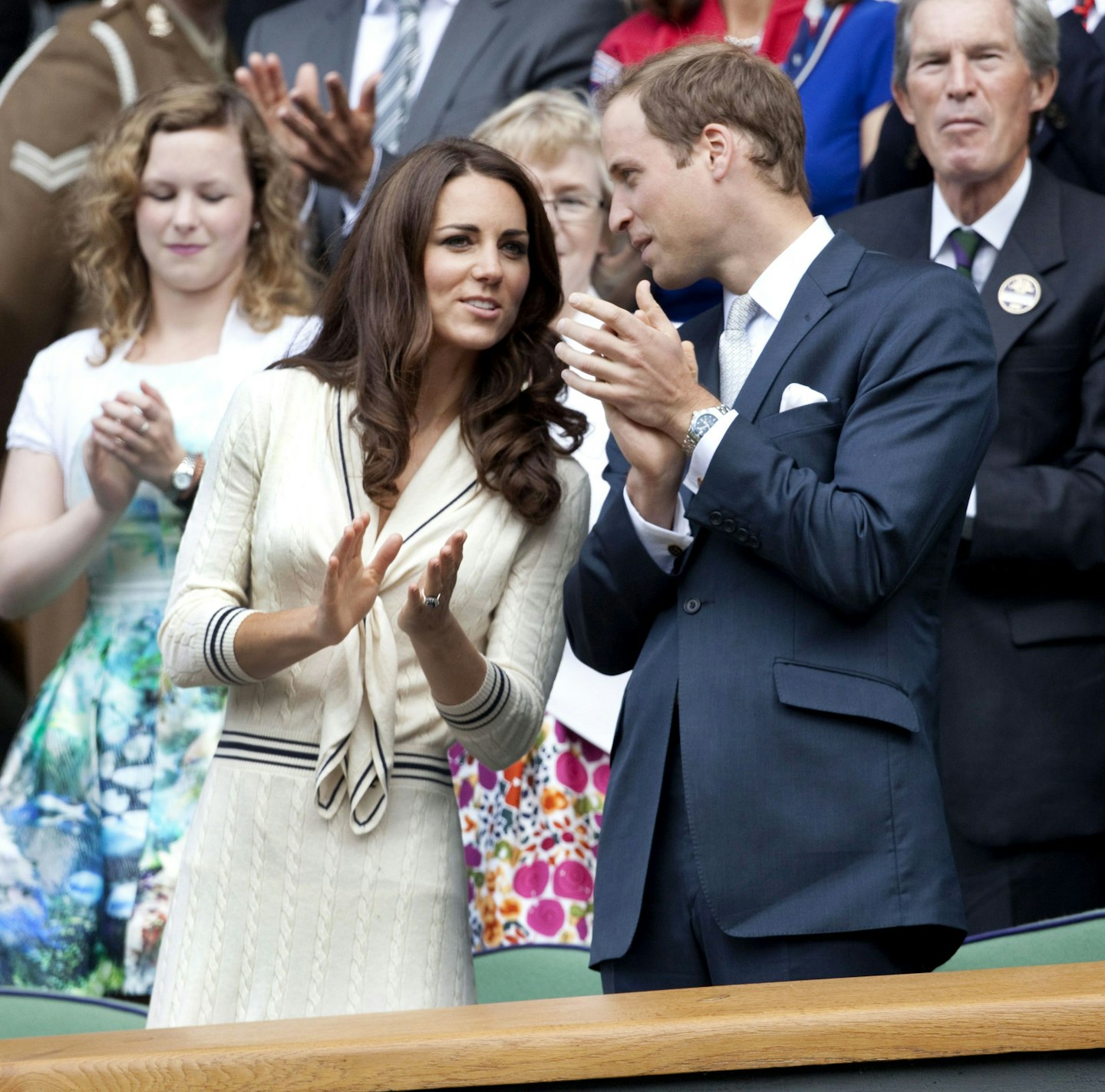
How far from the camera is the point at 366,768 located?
252 centimetres

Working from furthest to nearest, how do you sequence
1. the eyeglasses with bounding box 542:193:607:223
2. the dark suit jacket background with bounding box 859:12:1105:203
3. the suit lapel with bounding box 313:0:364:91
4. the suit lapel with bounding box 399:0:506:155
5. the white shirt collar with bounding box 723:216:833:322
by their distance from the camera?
the suit lapel with bounding box 313:0:364:91 < the suit lapel with bounding box 399:0:506:155 < the eyeglasses with bounding box 542:193:607:223 < the dark suit jacket background with bounding box 859:12:1105:203 < the white shirt collar with bounding box 723:216:833:322

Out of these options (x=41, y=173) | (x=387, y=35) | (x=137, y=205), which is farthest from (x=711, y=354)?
(x=41, y=173)

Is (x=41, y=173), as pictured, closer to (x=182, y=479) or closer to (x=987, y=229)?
(x=182, y=479)

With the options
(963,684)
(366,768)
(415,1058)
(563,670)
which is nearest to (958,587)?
(963,684)

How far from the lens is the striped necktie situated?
140 inches

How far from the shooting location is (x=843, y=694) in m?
2.23

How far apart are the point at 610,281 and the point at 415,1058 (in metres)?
2.68

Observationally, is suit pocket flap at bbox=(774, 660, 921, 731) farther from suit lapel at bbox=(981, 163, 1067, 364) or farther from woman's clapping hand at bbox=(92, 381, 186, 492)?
woman's clapping hand at bbox=(92, 381, 186, 492)

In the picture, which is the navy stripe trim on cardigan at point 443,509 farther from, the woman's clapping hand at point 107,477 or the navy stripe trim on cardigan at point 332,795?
the woman's clapping hand at point 107,477

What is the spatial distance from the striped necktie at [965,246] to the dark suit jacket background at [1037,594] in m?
0.12

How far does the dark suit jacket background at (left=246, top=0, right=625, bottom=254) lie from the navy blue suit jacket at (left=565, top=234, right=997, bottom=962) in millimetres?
2147

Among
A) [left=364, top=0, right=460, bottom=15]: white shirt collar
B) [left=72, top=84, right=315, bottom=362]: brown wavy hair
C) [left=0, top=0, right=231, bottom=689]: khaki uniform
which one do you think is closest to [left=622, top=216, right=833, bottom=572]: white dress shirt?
[left=72, top=84, right=315, bottom=362]: brown wavy hair

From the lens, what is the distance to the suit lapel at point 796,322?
2396mm

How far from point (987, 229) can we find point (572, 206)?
945mm
